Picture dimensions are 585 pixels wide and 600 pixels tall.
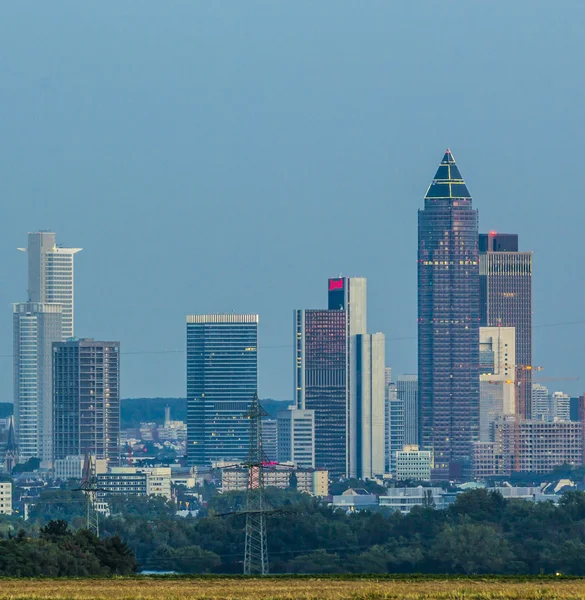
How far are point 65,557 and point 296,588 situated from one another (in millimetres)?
25300

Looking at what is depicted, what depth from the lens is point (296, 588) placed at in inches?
2318

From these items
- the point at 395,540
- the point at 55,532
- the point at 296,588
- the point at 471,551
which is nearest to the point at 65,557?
the point at 55,532

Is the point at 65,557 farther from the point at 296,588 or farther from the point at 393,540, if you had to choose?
the point at 393,540

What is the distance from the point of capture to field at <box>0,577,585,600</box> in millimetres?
54781

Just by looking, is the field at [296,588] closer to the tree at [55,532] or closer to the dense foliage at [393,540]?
the tree at [55,532]

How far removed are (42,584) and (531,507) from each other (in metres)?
122

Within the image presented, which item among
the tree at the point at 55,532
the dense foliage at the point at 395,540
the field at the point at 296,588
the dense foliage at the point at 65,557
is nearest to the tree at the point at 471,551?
the dense foliage at the point at 395,540

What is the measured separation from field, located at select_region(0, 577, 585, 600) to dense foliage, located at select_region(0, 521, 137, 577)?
12.6 metres

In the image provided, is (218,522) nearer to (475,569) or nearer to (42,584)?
(475,569)

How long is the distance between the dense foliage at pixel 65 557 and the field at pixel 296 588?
1264 centimetres

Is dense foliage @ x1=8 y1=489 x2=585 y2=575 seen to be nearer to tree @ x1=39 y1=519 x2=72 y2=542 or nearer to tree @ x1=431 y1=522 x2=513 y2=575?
tree @ x1=431 y1=522 x2=513 y2=575

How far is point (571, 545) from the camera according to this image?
14838cm

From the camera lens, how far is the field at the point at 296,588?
54781 mm

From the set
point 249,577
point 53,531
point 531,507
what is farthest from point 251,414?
point 531,507
